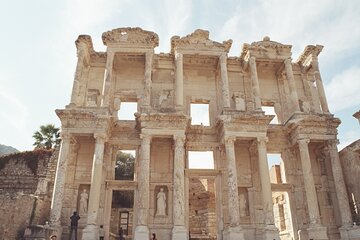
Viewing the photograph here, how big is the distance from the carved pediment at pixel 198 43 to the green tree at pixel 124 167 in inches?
667

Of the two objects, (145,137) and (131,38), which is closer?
(145,137)

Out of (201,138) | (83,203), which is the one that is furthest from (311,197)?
(83,203)

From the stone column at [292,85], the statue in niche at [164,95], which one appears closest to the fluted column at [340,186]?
the stone column at [292,85]

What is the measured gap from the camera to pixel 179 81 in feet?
55.7

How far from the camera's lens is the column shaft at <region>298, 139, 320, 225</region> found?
14.7m

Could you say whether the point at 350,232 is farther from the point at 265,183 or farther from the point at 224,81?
the point at 224,81

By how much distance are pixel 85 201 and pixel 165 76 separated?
25.7ft

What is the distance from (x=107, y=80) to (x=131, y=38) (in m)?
2.90

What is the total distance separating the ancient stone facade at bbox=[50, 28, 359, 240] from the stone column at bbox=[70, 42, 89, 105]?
0.05 m

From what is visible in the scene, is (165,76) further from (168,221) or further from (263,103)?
(168,221)

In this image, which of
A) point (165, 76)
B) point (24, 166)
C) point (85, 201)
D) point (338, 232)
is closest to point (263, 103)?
point (165, 76)

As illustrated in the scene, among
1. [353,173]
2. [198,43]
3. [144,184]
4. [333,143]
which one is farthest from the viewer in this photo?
[198,43]

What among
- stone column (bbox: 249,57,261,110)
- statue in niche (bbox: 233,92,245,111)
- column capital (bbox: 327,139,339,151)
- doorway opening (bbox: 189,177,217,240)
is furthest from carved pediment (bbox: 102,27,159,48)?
column capital (bbox: 327,139,339,151)

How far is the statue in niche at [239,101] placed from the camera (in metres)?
17.6
